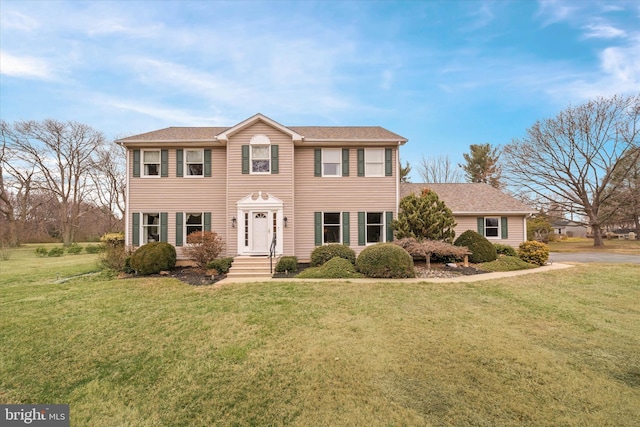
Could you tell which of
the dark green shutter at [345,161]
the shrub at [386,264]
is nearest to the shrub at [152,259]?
the shrub at [386,264]

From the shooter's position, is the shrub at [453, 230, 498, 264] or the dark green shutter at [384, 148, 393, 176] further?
the dark green shutter at [384, 148, 393, 176]

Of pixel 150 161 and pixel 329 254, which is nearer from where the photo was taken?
pixel 329 254

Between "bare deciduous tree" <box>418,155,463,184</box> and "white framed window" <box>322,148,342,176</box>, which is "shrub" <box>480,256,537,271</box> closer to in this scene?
"white framed window" <box>322,148,342,176</box>

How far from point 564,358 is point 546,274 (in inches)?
328

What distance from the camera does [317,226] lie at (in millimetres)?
14039

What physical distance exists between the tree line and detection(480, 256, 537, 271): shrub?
36.2 m

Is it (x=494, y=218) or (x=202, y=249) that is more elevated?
(x=494, y=218)

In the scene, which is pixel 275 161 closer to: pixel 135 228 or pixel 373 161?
pixel 373 161

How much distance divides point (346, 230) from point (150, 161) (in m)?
10.1

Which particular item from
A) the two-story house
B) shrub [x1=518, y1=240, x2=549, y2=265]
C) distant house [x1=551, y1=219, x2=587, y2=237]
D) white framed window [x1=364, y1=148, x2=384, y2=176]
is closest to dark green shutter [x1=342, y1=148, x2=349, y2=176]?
the two-story house

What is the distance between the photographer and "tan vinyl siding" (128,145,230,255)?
548 inches

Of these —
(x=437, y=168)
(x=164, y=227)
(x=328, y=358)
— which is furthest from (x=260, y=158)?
(x=437, y=168)

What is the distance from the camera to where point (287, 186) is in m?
13.5

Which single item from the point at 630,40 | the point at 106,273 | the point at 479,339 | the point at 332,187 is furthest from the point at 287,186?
the point at 630,40
